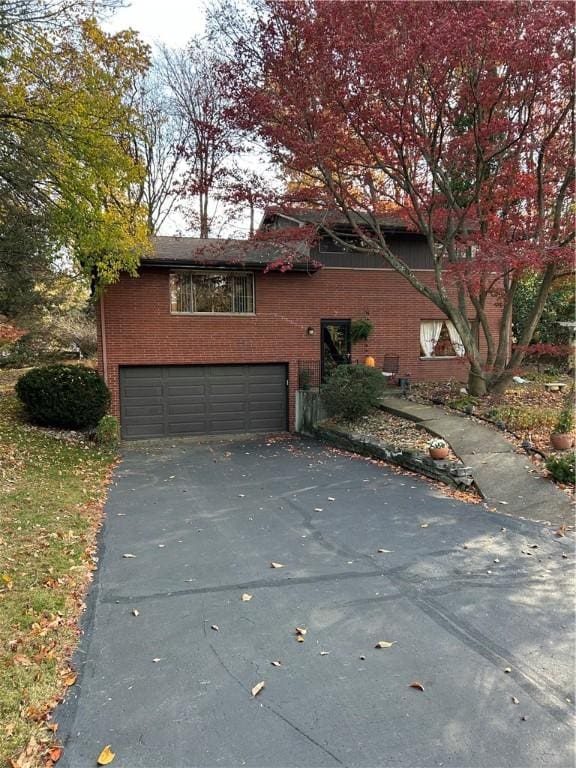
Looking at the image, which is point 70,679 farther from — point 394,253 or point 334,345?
point 394,253

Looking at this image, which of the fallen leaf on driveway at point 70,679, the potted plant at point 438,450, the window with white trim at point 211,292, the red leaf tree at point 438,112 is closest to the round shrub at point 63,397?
the window with white trim at point 211,292

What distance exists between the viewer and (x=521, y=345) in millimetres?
11227

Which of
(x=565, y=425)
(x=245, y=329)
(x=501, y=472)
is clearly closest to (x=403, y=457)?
(x=501, y=472)

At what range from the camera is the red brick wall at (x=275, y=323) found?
42.0 ft

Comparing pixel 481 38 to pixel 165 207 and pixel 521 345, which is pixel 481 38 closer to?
pixel 521 345

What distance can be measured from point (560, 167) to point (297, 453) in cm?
866

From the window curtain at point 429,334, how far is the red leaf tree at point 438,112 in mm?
3471

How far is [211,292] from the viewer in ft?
44.6

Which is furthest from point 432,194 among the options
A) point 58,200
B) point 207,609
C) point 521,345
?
point 207,609

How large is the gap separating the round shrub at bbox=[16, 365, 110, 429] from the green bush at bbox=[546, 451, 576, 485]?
1004 cm

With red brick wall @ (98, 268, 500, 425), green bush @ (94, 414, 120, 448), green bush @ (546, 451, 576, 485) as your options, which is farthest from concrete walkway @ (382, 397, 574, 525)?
green bush @ (94, 414, 120, 448)

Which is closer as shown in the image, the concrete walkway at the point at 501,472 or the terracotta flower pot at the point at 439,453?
Answer: the concrete walkway at the point at 501,472

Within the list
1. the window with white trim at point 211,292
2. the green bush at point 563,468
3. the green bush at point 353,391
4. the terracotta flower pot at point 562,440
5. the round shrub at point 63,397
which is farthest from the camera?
the window with white trim at point 211,292

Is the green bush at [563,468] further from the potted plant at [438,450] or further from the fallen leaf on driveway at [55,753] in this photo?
the fallen leaf on driveway at [55,753]
